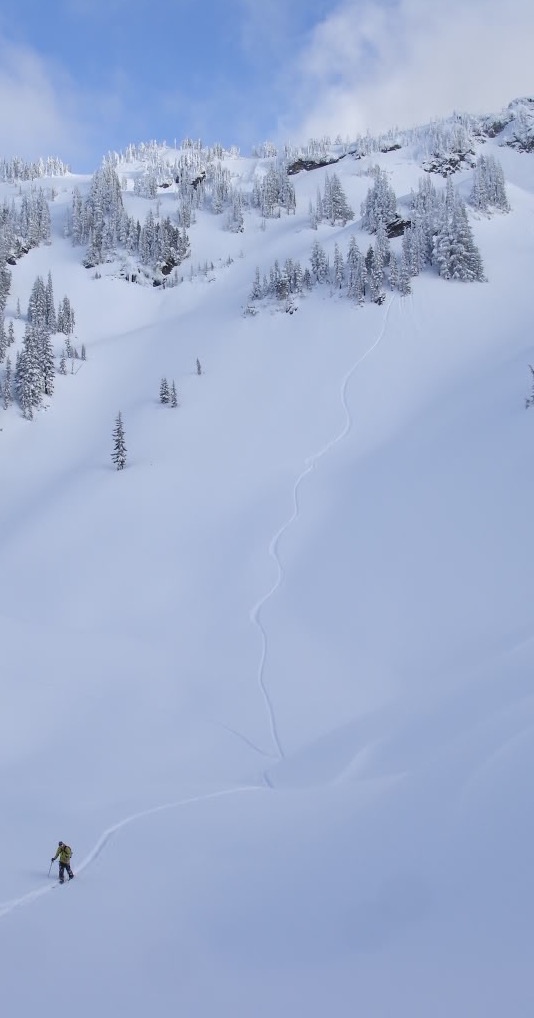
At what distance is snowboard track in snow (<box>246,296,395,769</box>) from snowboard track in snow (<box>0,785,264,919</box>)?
124cm

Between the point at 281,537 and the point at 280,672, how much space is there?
10517 millimetres

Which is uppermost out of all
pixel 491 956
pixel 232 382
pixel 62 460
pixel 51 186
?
pixel 51 186

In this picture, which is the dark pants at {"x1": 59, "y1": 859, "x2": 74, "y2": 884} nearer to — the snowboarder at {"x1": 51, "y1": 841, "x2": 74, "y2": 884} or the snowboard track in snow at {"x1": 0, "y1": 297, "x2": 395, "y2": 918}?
the snowboarder at {"x1": 51, "y1": 841, "x2": 74, "y2": 884}

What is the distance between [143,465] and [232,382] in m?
14.8

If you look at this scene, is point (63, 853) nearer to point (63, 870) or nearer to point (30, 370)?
point (63, 870)

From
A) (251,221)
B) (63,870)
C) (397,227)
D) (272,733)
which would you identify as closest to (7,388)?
(272,733)

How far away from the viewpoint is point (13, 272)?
78625 mm

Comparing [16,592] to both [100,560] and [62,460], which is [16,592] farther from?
[62,460]

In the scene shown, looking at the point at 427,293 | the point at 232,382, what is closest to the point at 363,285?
the point at 427,293

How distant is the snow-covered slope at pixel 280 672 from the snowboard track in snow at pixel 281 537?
23 cm

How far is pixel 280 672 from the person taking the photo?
886 inches

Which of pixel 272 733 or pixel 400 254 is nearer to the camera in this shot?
pixel 272 733

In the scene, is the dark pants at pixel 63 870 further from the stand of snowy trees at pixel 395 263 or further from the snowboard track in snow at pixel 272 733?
the stand of snowy trees at pixel 395 263

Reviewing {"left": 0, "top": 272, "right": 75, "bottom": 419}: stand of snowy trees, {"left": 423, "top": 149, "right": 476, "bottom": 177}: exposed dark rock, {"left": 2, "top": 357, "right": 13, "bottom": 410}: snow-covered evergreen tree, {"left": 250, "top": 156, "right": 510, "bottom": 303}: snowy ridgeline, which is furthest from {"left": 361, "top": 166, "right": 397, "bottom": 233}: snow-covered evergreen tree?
{"left": 2, "top": 357, "right": 13, "bottom": 410}: snow-covered evergreen tree
